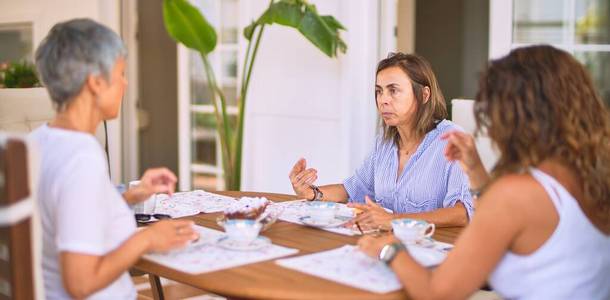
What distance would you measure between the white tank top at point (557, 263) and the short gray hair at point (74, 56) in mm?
905

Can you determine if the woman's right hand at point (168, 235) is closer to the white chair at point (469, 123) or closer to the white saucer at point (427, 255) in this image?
the white saucer at point (427, 255)

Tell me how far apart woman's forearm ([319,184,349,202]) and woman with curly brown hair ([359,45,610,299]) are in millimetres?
1093

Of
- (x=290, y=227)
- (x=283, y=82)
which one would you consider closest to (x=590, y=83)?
(x=290, y=227)

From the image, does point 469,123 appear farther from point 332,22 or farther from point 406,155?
point 332,22

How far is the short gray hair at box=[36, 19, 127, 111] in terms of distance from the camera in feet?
5.45

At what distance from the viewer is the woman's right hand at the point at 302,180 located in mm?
2668

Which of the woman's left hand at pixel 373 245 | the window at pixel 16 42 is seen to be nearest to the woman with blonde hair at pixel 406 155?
the woman's left hand at pixel 373 245

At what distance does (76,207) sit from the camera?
5.14 ft

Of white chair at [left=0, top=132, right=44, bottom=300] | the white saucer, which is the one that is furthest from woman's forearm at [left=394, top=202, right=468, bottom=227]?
white chair at [left=0, top=132, right=44, bottom=300]

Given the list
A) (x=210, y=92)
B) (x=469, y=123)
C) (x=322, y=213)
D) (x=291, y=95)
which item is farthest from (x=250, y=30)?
(x=322, y=213)

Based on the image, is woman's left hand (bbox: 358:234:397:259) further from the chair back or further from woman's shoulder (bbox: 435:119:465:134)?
the chair back

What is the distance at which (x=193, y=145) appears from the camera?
17.6 ft

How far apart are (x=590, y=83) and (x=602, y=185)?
21 cm

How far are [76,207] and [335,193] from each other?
4.46 ft
